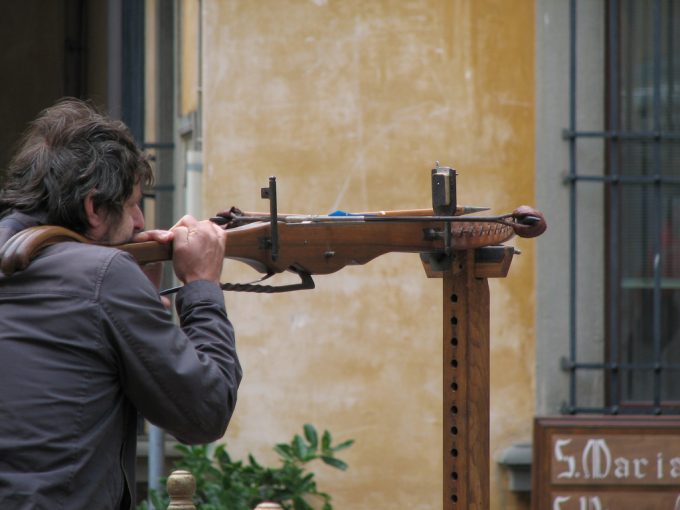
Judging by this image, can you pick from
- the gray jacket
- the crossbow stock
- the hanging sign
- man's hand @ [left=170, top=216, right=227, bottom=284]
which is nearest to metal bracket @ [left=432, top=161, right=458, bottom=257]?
the crossbow stock

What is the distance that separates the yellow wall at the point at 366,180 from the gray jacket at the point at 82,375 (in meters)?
2.95

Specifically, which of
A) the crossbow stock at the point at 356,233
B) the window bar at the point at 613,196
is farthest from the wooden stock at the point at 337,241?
the window bar at the point at 613,196

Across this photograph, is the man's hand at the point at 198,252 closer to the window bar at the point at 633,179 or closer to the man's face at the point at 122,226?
the man's face at the point at 122,226

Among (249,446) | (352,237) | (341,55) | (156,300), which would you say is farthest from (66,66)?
(156,300)

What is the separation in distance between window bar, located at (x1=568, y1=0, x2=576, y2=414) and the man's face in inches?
123

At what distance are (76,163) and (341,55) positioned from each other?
3.02m

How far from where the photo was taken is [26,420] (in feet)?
7.13

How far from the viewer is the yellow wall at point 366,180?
522 centimetres

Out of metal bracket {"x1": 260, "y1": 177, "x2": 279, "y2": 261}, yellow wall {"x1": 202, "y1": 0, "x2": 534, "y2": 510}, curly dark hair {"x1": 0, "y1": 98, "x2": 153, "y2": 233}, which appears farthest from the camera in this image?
yellow wall {"x1": 202, "y1": 0, "x2": 534, "y2": 510}

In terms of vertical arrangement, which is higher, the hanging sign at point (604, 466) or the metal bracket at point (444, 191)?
the metal bracket at point (444, 191)

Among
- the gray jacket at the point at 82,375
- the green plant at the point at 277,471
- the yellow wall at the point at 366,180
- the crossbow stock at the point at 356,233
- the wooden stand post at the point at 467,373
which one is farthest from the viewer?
the yellow wall at the point at 366,180

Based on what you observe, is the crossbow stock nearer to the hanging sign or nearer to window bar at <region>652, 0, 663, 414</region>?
the hanging sign

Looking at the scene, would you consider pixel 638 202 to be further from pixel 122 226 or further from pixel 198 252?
pixel 122 226

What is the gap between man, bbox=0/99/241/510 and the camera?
2174 millimetres
